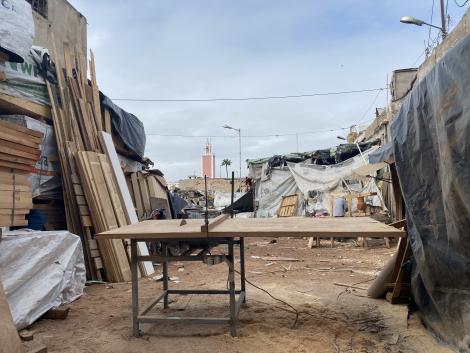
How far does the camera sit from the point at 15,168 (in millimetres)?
4680

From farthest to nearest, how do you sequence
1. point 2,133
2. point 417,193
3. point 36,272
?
point 36,272 → point 2,133 → point 417,193

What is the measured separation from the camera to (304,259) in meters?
9.10

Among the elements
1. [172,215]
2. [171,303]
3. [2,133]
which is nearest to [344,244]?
[172,215]

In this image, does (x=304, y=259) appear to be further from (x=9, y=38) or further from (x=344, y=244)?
(x=9, y=38)

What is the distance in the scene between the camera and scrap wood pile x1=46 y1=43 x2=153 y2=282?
6.65m

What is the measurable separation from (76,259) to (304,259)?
5255 millimetres

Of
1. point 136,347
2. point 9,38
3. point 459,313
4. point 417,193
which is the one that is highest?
point 9,38

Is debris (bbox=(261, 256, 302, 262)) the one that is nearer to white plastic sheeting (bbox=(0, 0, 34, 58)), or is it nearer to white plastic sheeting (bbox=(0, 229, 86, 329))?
white plastic sheeting (bbox=(0, 229, 86, 329))

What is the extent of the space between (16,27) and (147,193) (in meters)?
5.72

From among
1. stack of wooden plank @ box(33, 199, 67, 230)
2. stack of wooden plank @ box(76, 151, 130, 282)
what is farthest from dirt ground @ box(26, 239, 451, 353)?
stack of wooden plank @ box(33, 199, 67, 230)

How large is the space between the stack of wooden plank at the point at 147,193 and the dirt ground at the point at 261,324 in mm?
3297

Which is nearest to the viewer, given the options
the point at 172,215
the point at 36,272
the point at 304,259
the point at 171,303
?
the point at 36,272

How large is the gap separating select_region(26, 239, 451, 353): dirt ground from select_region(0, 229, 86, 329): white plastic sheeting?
0.69 feet

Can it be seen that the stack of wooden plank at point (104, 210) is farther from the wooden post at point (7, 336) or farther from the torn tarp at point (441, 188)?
the torn tarp at point (441, 188)
